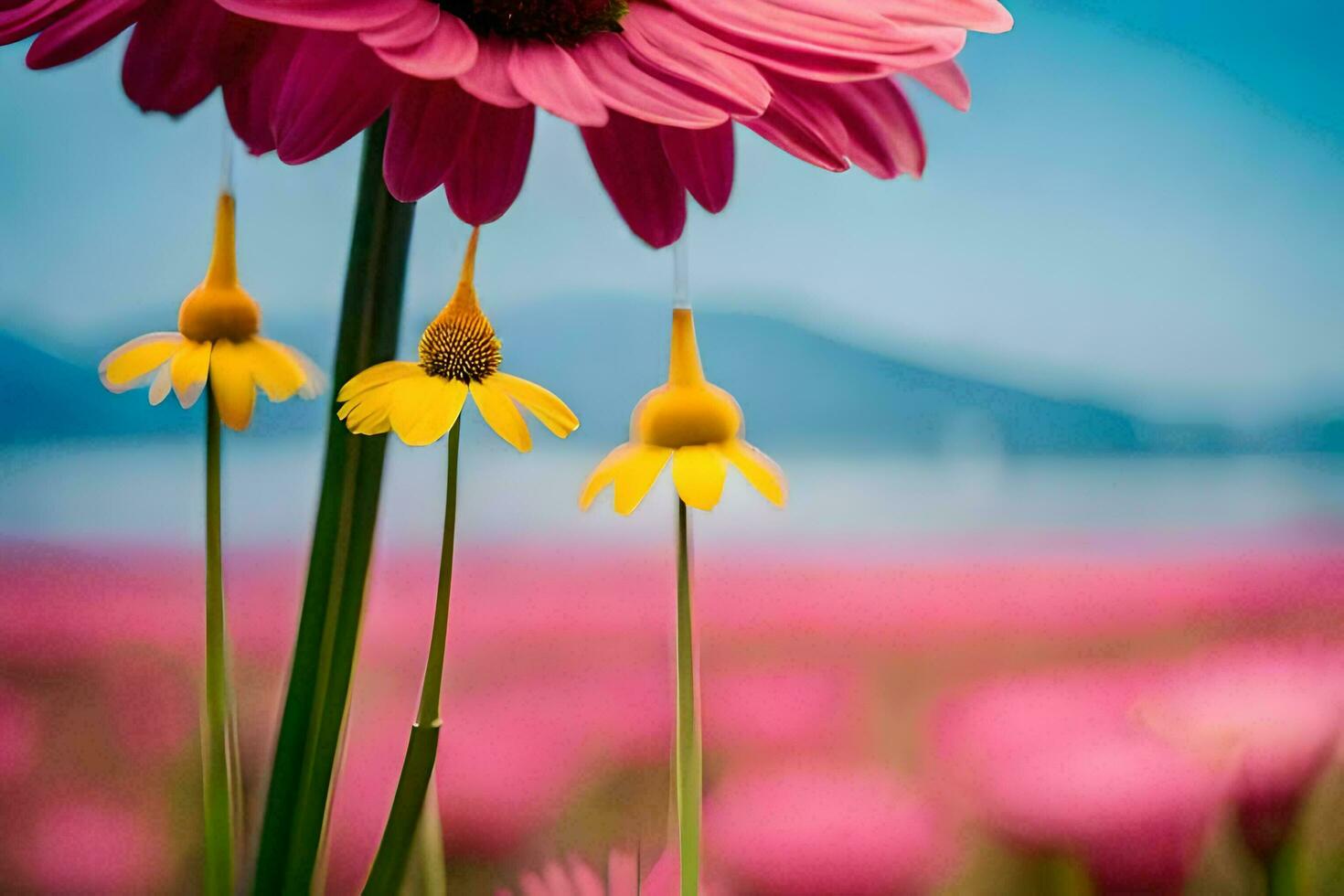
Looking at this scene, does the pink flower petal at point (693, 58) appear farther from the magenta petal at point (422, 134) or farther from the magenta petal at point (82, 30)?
the magenta petal at point (82, 30)

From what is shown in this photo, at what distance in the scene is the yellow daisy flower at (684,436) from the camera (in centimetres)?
43

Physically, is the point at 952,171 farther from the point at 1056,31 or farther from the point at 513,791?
the point at 513,791

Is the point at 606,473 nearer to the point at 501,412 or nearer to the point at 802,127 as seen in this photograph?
the point at 501,412

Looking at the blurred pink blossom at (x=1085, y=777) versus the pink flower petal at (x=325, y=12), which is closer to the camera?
the pink flower petal at (x=325, y=12)

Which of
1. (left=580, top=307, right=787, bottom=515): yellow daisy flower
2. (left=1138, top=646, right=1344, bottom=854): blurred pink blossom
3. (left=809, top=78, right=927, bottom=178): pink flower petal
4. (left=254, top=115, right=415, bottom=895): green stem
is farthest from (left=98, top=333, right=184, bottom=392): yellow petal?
(left=1138, top=646, right=1344, bottom=854): blurred pink blossom

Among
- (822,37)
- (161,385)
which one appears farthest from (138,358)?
(822,37)

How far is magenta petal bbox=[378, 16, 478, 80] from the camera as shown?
30 cm

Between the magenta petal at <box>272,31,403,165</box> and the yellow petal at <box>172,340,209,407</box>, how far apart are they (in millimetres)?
151

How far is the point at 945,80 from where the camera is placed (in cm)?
43

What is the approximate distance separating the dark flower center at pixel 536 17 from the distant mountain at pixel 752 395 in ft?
0.58

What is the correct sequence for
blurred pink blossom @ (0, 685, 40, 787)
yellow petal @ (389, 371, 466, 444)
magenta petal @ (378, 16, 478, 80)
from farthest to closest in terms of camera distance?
blurred pink blossom @ (0, 685, 40, 787) → yellow petal @ (389, 371, 466, 444) → magenta petal @ (378, 16, 478, 80)

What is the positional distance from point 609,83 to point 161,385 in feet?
0.92

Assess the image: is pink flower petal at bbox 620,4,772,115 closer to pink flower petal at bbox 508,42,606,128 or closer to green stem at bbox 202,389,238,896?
pink flower petal at bbox 508,42,606,128

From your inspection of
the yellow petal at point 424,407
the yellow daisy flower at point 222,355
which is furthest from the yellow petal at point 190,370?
the yellow petal at point 424,407
